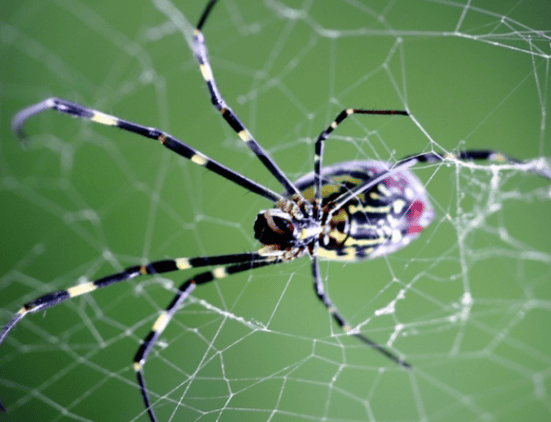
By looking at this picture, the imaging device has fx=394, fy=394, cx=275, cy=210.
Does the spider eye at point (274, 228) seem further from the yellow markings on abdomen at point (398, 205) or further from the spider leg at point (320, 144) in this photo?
the yellow markings on abdomen at point (398, 205)

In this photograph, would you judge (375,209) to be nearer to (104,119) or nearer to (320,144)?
(320,144)

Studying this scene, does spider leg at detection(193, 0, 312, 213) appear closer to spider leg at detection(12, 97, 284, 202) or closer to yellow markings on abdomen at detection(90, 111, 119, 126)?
spider leg at detection(12, 97, 284, 202)

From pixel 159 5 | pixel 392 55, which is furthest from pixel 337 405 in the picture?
pixel 159 5

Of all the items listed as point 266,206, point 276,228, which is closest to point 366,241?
point 276,228

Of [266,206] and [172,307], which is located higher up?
[266,206]

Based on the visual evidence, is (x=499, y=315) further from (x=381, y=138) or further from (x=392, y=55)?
(x=392, y=55)

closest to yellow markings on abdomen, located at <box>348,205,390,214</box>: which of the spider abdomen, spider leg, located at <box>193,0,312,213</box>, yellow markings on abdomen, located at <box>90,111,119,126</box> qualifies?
the spider abdomen

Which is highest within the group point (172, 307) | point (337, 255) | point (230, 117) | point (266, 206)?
point (230, 117)
